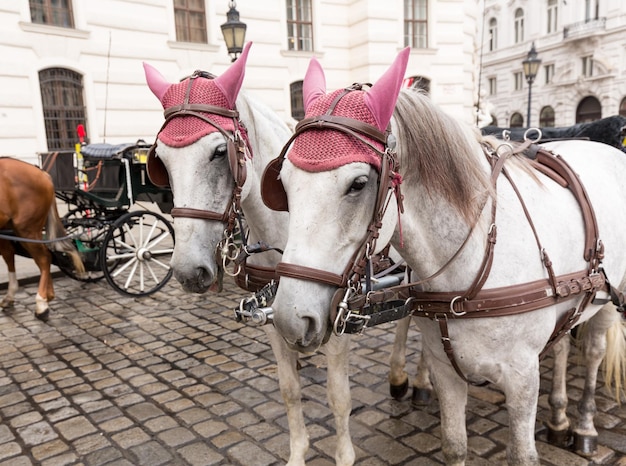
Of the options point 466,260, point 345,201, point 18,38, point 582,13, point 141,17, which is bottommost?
point 466,260

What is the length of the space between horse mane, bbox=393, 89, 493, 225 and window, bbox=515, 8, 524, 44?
41.9 meters

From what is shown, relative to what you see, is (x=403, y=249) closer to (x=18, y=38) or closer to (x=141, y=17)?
(x=18, y=38)

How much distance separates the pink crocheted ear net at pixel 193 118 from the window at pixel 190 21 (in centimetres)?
1180

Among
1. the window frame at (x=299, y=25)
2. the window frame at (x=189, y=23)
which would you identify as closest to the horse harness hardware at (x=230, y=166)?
→ the window frame at (x=189, y=23)

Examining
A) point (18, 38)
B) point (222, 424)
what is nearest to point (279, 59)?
point (18, 38)

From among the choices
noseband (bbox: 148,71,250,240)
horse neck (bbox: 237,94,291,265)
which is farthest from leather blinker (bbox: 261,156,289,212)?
horse neck (bbox: 237,94,291,265)

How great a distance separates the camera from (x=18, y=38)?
10500mm

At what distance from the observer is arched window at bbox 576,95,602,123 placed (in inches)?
1279

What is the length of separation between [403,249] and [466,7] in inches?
730

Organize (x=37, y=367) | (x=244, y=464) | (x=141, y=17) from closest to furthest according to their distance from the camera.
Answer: (x=244, y=464) → (x=37, y=367) → (x=141, y=17)

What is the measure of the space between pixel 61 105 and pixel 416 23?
11.8 metres

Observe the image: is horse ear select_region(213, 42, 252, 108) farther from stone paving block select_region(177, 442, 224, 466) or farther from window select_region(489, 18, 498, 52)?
window select_region(489, 18, 498, 52)

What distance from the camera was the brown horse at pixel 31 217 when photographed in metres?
5.73

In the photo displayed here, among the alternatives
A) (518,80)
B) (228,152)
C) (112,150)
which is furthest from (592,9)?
(228,152)
